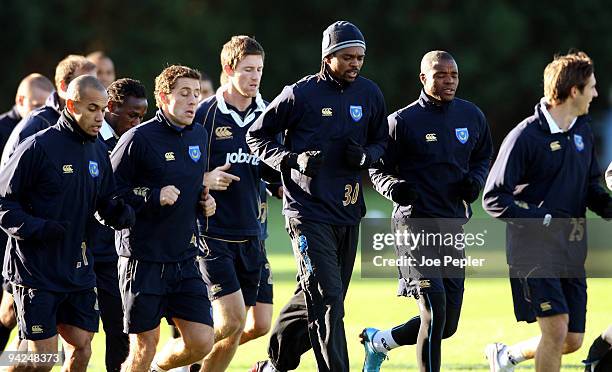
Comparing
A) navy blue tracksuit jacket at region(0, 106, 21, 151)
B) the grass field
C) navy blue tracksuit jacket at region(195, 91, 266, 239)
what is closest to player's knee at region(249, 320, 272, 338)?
the grass field

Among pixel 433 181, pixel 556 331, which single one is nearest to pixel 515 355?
pixel 556 331

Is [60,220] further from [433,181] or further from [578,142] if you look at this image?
[578,142]

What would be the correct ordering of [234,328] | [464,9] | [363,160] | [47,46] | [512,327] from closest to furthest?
1. [363,160]
2. [234,328]
3. [512,327]
4. [47,46]
5. [464,9]

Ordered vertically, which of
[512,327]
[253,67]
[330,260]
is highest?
[253,67]

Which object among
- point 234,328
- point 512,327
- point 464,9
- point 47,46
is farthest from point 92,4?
point 234,328

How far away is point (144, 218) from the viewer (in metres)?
8.51

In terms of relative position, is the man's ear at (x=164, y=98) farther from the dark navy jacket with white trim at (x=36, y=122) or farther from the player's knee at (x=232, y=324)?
the player's knee at (x=232, y=324)

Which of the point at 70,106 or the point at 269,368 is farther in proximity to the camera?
the point at 269,368

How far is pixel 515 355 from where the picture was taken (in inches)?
380

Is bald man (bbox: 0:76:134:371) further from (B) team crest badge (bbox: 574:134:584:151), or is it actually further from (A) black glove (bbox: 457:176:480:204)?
(B) team crest badge (bbox: 574:134:584:151)

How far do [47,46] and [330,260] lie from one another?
28752mm

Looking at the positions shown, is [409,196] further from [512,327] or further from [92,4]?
[92,4]

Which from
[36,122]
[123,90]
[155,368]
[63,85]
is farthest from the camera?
[63,85]

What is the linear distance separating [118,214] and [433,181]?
7.57ft
